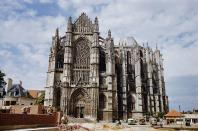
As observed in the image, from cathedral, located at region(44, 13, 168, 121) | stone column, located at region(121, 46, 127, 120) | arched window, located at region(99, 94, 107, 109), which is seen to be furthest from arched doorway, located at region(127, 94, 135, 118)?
arched window, located at region(99, 94, 107, 109)

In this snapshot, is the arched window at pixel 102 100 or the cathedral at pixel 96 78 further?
the arched window at pixel 102 100

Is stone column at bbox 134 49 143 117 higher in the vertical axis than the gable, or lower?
lower

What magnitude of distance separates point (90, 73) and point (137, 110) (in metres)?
14.3

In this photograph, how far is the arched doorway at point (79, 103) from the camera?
55.4m

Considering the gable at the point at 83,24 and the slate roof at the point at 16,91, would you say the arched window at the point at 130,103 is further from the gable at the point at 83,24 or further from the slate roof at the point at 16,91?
the slate roof at the point at 16,91

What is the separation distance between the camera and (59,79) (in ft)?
188

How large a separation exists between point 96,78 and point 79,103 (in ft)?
21.4

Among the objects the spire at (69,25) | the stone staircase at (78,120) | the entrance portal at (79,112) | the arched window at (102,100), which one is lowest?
the stone staircase at (78,120)

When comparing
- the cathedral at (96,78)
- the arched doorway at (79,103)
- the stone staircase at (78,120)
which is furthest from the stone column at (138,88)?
the stone staircase at (78,120)

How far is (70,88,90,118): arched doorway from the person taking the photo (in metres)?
55.4

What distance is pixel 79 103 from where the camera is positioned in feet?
184

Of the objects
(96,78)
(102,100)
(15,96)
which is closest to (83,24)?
(96,78)

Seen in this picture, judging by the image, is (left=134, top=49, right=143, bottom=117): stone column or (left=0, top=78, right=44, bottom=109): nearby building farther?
(left=134, top=49, right=143, bottom=117): stone column

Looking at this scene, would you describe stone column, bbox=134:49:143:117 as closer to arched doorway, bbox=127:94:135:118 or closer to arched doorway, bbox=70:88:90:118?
arched doorway, bbox=127:94:135:118
